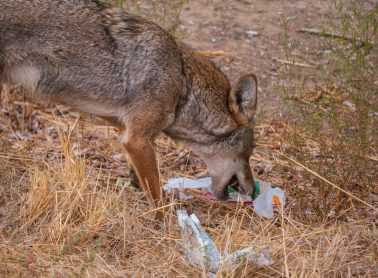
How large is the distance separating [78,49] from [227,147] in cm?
153

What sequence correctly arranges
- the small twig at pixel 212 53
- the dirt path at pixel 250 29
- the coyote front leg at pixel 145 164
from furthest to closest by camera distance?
the small twig at pixel 212 53, the dirt path at pixel 250 29, the coyote front leg at pixel 145 164

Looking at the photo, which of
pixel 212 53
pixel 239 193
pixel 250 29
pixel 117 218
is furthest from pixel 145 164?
pixel 250 29

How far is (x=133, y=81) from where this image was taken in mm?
6137

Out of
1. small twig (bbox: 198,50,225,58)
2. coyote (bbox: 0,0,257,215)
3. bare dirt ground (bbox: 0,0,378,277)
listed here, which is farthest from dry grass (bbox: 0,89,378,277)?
small twig (bbox: 198,50,225,58)

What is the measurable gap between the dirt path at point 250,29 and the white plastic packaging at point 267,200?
2.42m

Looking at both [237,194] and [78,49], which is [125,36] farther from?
[237,194]

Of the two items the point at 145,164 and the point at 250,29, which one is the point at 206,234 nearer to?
the point at 145,164

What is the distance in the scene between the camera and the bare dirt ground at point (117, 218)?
5188mm

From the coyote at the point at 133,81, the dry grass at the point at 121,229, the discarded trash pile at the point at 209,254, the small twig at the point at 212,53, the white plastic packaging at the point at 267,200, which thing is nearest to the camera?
the discarded trash pile at the point at 209,254

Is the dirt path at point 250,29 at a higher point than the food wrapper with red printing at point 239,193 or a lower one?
higher

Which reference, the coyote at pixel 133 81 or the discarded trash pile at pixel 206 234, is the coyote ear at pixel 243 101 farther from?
the discarded trash pile at pixel 206 234

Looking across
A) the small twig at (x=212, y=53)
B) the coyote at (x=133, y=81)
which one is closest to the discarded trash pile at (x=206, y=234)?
the coyote at (x=133, y=81)

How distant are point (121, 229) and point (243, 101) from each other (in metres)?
1.56

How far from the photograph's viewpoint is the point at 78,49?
593 cm
